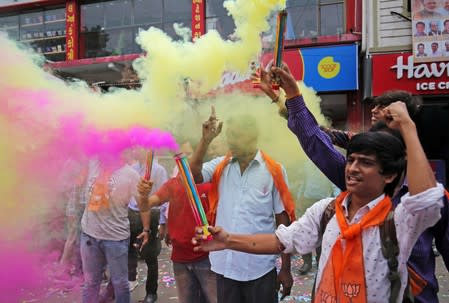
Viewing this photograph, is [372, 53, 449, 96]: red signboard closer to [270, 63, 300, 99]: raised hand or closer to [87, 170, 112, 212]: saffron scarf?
[87, 170, 112, 212]: saffron scarf

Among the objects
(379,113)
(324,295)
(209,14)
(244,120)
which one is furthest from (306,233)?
(209,14)

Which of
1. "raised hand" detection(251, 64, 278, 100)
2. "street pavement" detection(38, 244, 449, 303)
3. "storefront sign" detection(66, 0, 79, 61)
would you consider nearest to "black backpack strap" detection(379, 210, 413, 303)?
"raised hand" detection(251, 64, 278, 100)

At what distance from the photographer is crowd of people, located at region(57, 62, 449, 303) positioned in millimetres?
1635

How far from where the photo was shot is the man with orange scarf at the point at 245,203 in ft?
9.38

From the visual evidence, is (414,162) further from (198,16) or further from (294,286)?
(198,16)

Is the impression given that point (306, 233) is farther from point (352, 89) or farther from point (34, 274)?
point (352, 89)

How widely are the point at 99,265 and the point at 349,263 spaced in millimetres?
2733

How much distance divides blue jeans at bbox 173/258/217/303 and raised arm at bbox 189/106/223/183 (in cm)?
73

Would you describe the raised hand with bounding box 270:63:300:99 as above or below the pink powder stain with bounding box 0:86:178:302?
above

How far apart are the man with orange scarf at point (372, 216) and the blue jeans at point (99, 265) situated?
2.31 m

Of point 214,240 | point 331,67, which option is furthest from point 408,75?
point 214,240

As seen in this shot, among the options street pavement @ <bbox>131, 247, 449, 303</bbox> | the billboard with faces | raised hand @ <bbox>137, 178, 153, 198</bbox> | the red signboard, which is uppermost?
the billboard with faces

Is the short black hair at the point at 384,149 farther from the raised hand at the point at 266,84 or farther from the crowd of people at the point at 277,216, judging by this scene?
the raised hand at the point at 266,84

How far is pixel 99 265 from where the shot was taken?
383 centimetres
